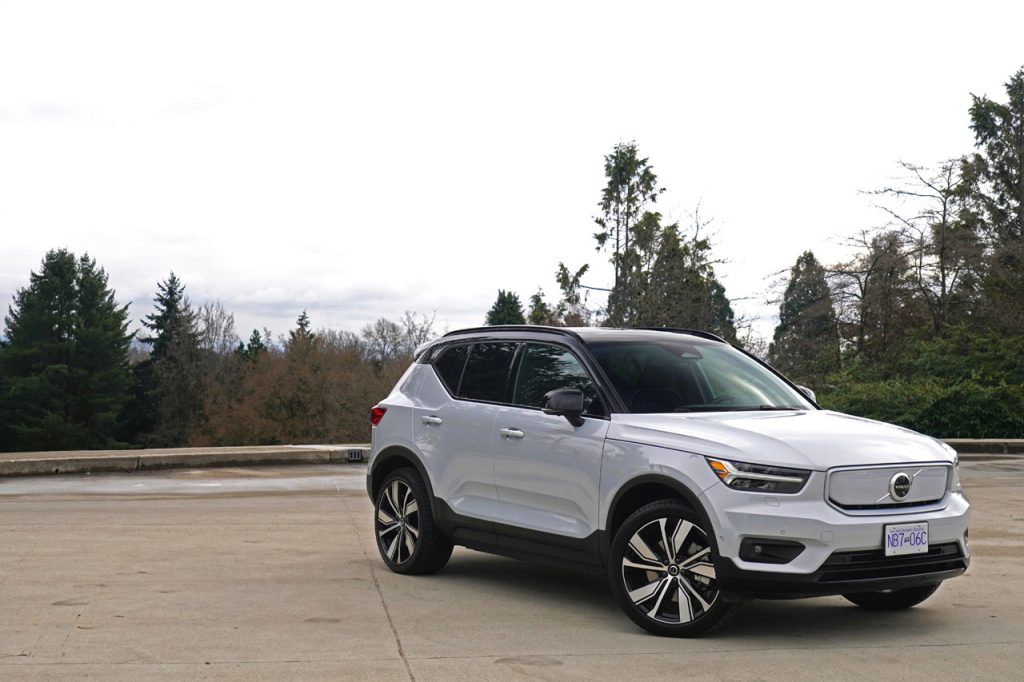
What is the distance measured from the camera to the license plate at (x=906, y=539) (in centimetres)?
630

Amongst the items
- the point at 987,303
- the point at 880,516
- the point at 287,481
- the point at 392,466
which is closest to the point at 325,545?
the point at 392,466

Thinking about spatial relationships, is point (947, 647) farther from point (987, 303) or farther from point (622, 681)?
point (987, 303)

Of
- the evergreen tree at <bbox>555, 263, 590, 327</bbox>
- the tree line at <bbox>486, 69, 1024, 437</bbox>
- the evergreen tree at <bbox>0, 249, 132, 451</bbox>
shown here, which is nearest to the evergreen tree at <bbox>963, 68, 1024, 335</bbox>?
the tree line at <bbox>486, 69, 1024, 437</bbox>

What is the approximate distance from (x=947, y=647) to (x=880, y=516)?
31.0 inches

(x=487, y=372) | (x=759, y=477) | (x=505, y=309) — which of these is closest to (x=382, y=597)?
(x=487, y=372)

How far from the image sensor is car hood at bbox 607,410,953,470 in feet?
20.9

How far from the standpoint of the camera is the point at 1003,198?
119 ft

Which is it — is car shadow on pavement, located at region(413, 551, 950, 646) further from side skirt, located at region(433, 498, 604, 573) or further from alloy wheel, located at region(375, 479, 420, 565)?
alloy wheel, located at region(375, 479, 420, 565)

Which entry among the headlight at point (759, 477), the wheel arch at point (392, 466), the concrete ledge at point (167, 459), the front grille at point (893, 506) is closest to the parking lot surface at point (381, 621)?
the wheel arch at point (392, 466)

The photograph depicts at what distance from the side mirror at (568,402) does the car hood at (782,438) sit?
0.74 feet

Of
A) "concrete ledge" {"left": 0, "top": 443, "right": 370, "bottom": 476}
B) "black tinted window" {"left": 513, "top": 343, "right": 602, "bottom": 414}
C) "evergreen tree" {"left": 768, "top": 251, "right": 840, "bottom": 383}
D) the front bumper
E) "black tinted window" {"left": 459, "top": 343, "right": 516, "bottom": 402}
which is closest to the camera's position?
the front bumper

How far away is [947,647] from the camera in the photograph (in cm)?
637

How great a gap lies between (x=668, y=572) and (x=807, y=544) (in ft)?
2.67

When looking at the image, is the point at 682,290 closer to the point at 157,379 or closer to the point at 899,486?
the point at 899,486
